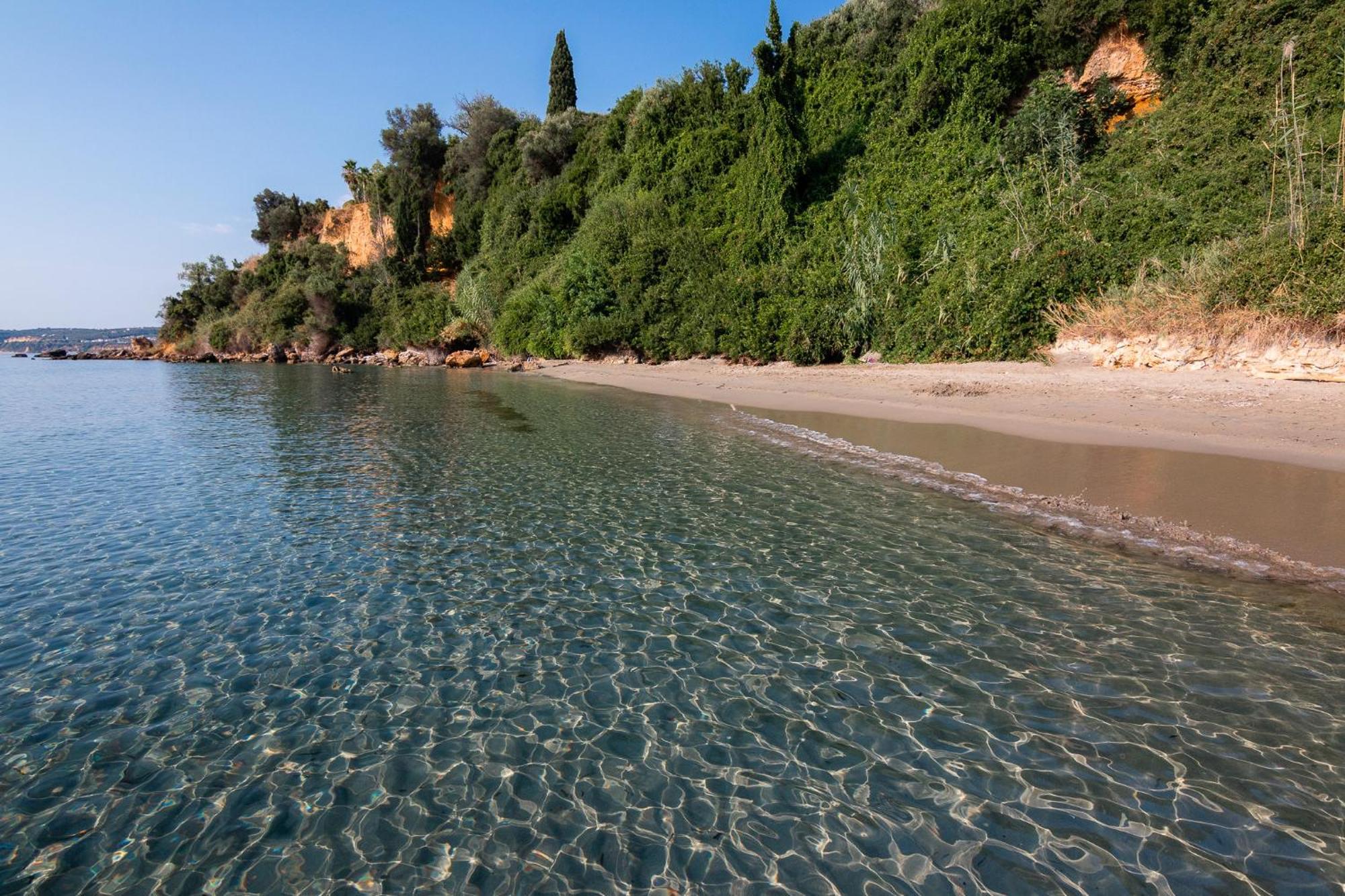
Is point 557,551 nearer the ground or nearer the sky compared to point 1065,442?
nearer the ground

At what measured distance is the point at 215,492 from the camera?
10.1 metres

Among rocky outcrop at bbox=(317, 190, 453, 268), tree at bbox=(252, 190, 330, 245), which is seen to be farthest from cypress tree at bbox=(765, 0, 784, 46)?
tree at bbox=(252, 190, 330, 245)

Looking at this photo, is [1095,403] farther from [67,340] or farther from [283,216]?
[67,340]

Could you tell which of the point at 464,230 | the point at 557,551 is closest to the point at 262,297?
the point at 464,230

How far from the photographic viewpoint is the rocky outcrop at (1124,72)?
76.0ft

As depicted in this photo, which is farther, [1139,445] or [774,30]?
[774,30]

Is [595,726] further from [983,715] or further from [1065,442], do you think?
[1065,442]

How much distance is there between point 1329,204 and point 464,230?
54294 mm

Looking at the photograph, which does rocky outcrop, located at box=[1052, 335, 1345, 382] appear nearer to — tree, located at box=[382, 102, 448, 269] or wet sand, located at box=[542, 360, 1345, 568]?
wet sand, located at box=[542, 360, 1345, 568]

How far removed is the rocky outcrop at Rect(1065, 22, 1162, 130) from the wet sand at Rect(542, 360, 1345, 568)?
48.4 ft

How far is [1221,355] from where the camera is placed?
12898 mm

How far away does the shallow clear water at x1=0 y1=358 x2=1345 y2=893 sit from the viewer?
3061 mm

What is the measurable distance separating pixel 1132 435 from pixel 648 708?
10.5 m

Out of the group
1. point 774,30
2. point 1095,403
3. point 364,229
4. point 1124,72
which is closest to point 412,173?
point 364,229
